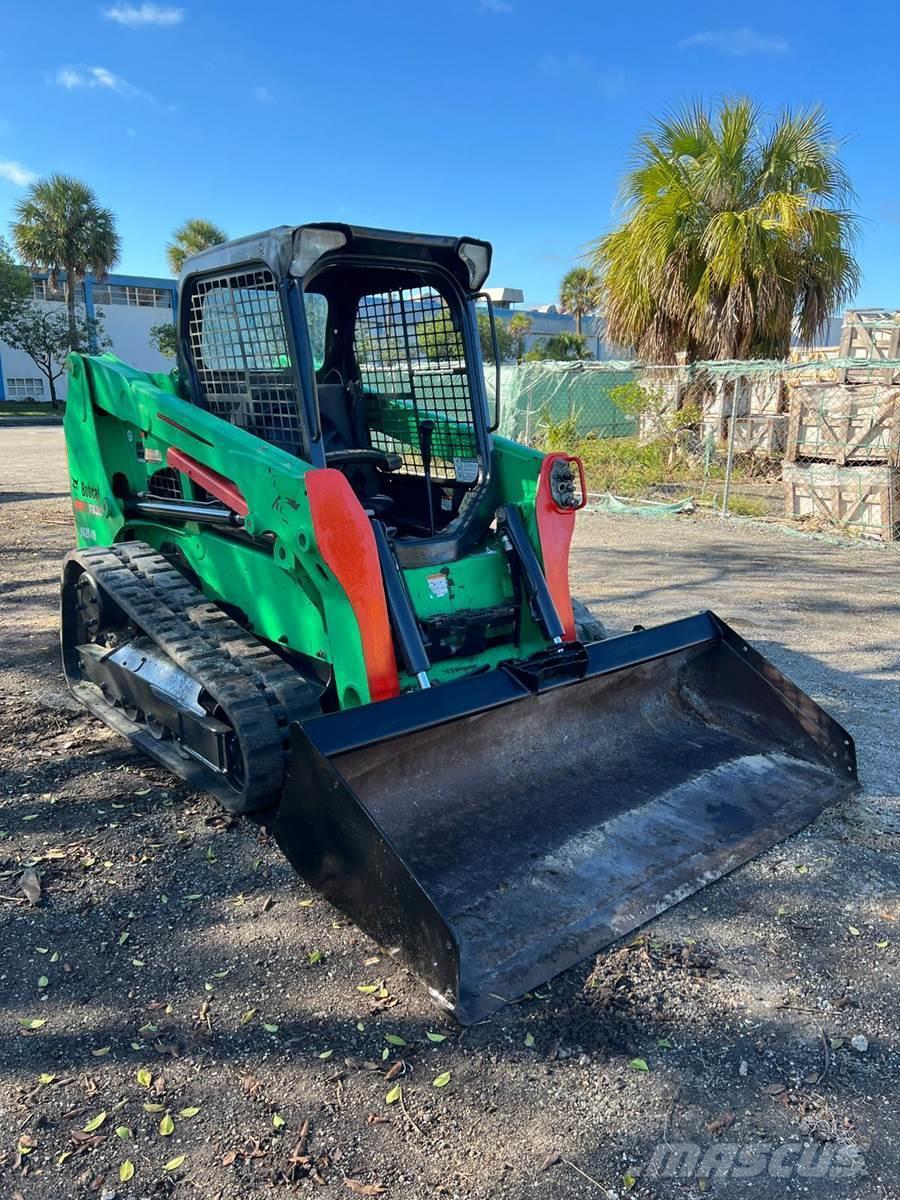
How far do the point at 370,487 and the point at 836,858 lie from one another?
287 cm

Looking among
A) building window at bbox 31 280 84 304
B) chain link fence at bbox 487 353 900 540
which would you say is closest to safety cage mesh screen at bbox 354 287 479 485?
chain link fence at bbox 487 353 900 540

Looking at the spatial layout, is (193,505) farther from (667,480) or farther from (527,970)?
(667,480)

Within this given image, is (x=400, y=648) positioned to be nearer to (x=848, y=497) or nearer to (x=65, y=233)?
(x=848, y=497)

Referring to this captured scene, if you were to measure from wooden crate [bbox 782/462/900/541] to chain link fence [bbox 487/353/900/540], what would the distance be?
1cm

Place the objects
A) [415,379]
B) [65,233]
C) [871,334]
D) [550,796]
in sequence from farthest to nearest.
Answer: [65,233] < [871,334] < [415,379] < [550,796]

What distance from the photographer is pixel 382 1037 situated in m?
2.72

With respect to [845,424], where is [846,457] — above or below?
below

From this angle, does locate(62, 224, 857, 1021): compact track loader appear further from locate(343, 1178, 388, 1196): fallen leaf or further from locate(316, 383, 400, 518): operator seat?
locate(343, 1178, 388, 1196): fallen leaf

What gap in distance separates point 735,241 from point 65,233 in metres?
32.7

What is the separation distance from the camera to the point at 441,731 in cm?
358

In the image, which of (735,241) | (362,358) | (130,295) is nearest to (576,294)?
(130,295)

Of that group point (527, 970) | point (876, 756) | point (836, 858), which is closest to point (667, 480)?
point (876, 756)

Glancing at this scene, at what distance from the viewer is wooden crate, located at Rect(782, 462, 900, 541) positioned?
10.6 meters

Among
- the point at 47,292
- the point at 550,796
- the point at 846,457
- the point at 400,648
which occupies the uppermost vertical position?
the point at 47,292
